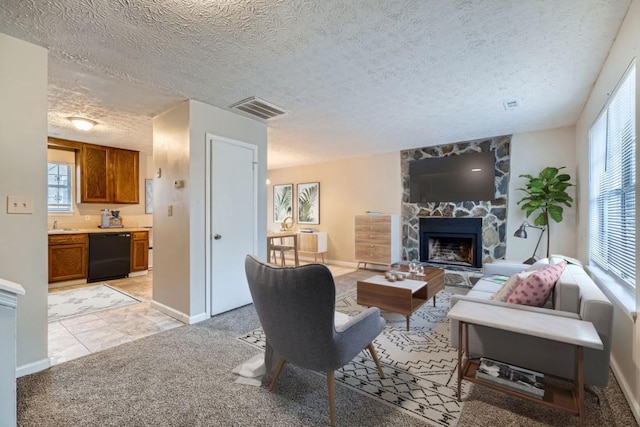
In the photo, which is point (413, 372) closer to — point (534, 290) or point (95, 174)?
point (534, 290)

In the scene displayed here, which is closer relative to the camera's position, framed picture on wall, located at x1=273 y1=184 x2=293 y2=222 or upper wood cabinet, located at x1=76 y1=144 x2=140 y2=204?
upper wood cabinet, located at x1=76 y1=144 x2=140 y2=204

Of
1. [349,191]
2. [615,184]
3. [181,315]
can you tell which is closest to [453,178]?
[349,191]

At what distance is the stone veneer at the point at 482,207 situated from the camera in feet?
15.5

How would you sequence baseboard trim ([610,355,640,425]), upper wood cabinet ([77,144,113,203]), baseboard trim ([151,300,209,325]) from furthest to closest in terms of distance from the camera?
upper wood cabinet ([77,144,113,203])
baseboard trim ([151,300,209,325])
baseboard trim ([610,355,640,425])

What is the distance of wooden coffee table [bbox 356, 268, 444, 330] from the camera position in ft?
9.33

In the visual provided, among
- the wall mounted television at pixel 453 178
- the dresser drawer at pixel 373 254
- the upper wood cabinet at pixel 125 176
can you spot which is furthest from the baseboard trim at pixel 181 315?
the wall mounted television at pixel 453 178

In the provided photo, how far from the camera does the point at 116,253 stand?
5156 mm

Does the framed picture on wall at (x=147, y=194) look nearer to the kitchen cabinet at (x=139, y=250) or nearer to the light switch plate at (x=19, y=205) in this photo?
the kitchen cabinet at (x=139, y=250)

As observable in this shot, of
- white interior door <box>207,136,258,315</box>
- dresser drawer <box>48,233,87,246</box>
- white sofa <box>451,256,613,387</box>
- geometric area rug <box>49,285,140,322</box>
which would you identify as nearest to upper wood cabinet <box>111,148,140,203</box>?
dresser drawer <box>48,233,87,246</box>

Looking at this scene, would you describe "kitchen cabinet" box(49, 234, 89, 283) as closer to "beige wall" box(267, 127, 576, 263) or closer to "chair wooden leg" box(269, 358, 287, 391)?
"beige wall" box(267, 127, 576, 263)

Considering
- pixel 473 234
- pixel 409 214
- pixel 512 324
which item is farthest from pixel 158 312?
pixel 473 234

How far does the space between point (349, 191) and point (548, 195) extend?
348 cm

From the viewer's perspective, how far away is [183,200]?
10.6ft

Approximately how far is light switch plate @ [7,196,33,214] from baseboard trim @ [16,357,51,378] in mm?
1122
